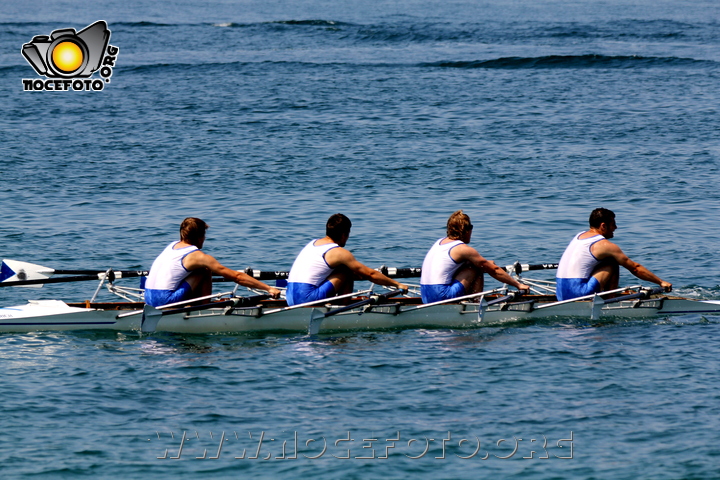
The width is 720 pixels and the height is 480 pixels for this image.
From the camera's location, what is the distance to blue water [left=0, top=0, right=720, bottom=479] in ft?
37.4

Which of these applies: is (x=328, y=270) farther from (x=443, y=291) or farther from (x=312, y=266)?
(x=443, y=291)

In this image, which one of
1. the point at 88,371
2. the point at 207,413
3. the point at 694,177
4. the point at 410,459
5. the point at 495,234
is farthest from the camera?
the point at 694,177

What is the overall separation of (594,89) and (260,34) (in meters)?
25.6

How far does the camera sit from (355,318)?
15.3m

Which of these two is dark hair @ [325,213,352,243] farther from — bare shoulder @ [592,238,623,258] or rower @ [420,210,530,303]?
bare shoulder @ [592,238,623,258]

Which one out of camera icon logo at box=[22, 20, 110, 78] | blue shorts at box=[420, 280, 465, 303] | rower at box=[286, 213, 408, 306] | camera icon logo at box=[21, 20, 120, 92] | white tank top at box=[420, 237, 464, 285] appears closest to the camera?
rower at box=[286, 213, 408, 306]

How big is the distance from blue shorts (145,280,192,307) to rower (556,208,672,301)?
19.7ft

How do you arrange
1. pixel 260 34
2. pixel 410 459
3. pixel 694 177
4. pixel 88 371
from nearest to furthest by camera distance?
pixel 410 459 < pixel 88 371 < pixel 694 177 < pixel 260 34

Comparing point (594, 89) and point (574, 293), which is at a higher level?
point (594, 89)

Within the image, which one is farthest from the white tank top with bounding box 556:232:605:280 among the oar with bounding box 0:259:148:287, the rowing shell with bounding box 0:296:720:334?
the oar with bounding box 0:259:148:287

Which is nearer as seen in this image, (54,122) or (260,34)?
(54,122)

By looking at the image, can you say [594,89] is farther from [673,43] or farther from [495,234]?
[495,234]

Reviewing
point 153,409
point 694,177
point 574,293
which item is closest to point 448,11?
point 694,177

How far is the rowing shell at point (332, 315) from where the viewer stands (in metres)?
14.8
